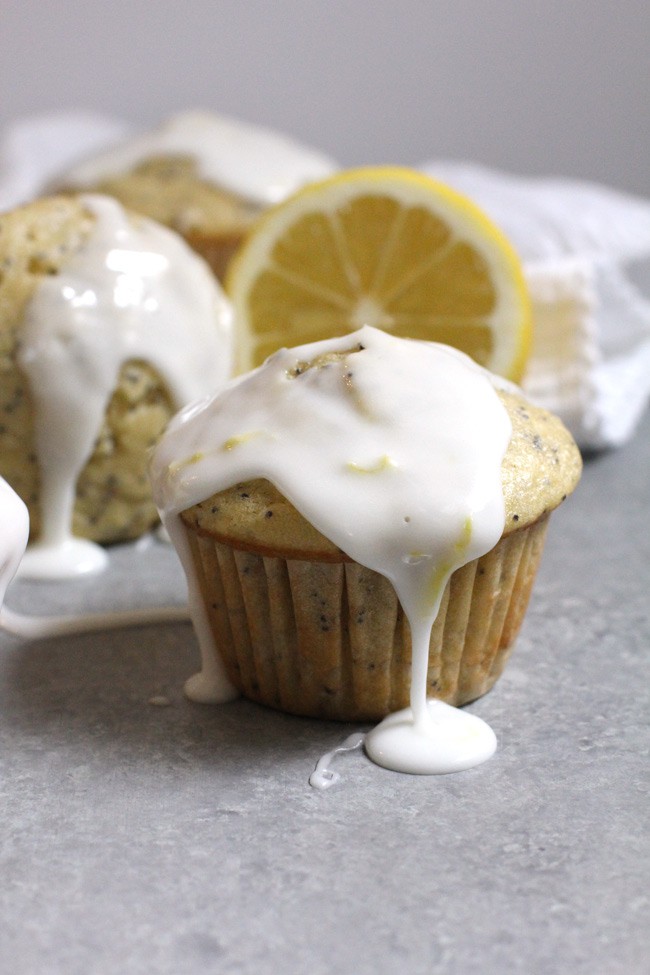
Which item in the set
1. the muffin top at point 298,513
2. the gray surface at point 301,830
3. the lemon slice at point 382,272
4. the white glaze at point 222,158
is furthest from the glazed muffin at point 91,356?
the white glaze at point 222,158

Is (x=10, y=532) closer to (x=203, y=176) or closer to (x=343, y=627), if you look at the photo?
(x=343, y=627)

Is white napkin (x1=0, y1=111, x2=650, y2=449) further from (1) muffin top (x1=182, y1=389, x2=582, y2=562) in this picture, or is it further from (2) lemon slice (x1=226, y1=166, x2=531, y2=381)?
(1) muffin top (x1=182, y1=389, x2=582, y2=562)

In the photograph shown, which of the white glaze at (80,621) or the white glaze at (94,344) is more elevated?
the white glaze at (94,344)

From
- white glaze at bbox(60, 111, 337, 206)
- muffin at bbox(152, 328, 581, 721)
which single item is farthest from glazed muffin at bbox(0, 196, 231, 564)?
white glaze at bbox(60, 111, 337, 206)

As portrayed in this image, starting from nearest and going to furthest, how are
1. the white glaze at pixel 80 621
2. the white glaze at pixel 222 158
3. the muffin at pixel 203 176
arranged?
the white glaze at pixel 80 621 → the muffin at pixel 203 176 → the white glaze at pixel 222 158

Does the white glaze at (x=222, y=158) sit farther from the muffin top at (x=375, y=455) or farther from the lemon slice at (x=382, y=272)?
the muffin top at (x=375, y=455)

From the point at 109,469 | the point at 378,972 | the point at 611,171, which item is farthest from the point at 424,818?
the point at 611,171

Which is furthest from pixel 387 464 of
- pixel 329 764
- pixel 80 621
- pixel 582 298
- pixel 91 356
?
pixel 582 298

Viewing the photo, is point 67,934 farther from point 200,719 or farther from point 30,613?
point 30,613
